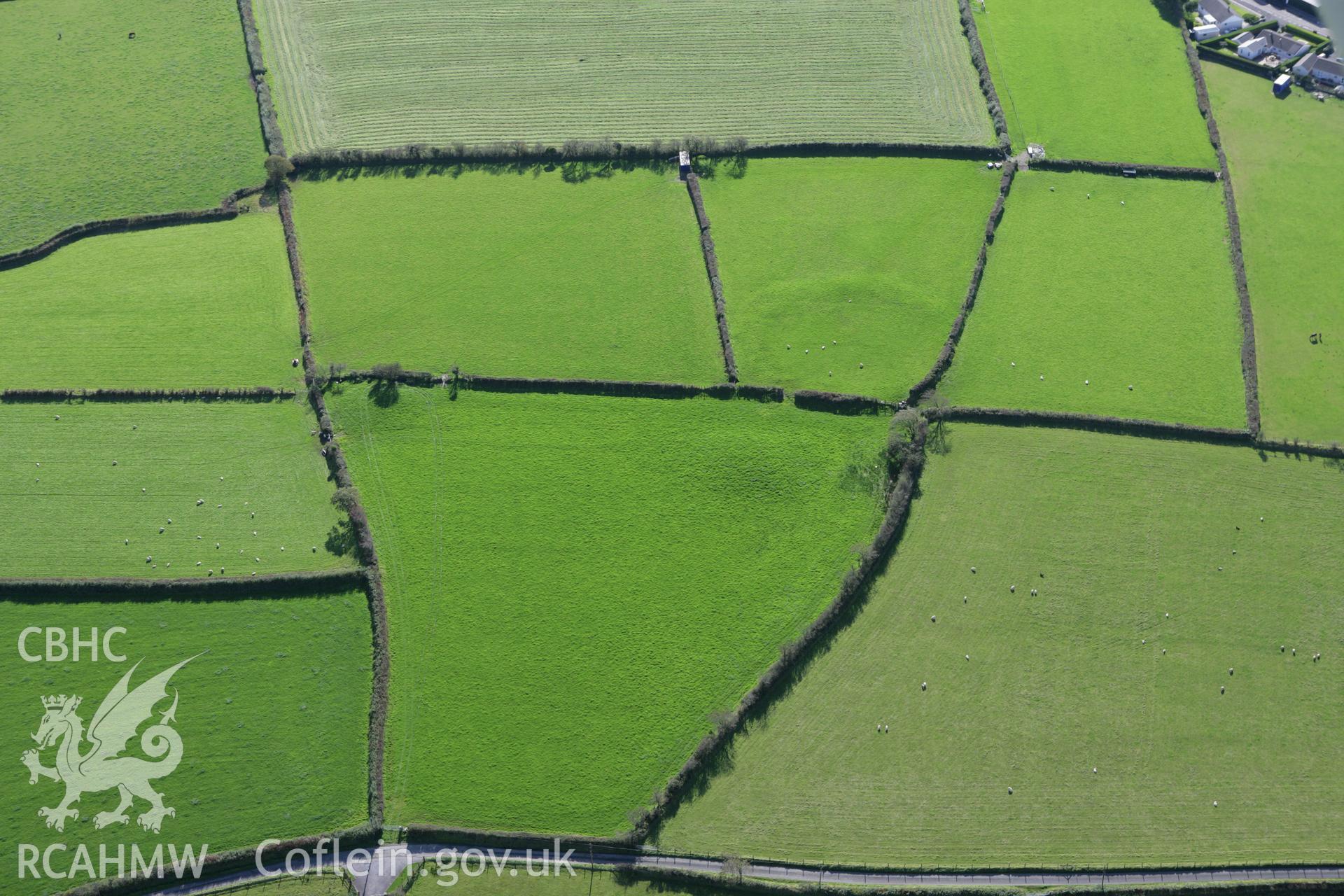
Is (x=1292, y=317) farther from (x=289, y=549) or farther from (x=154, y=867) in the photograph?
(x=154, y=867)

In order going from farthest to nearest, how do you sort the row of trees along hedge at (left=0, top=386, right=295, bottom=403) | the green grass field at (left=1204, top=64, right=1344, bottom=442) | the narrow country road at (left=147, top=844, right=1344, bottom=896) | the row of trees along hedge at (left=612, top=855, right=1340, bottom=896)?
the green grass field at (left=1204, top=64, right=1344, bottom=442) → the row of trees along hedge at (left=0, top=386, right=295, bottom=403) → the narrow country road at (left=147, top=844, right=1344, bottom=896) → the row of trees along hedge at (left=612, top=855, right=1340, bottom=896)

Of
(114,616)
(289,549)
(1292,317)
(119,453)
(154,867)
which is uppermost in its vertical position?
(1292,317)

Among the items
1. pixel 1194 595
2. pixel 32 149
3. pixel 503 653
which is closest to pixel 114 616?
pixel 503 653

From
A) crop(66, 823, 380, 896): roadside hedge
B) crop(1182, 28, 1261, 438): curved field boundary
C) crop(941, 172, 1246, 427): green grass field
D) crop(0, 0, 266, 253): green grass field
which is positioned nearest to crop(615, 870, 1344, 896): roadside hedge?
crop(66, 823, 380, 896): roadside hedge

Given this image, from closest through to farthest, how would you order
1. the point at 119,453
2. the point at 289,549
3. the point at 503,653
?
the point at 503,653
the point at 289,549
the point at 119,453

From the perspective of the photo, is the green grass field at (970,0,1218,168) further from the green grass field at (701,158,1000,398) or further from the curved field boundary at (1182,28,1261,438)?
the green grass field at (701,158,1000,398)

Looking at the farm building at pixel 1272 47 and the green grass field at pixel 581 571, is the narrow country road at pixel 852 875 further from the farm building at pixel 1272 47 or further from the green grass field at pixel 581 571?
the farm building at pixel 1272 47

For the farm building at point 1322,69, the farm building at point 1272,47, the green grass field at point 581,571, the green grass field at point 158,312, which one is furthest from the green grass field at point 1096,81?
the green grass field at point 158,312

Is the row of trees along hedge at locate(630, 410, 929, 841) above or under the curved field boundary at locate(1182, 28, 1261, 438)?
under
